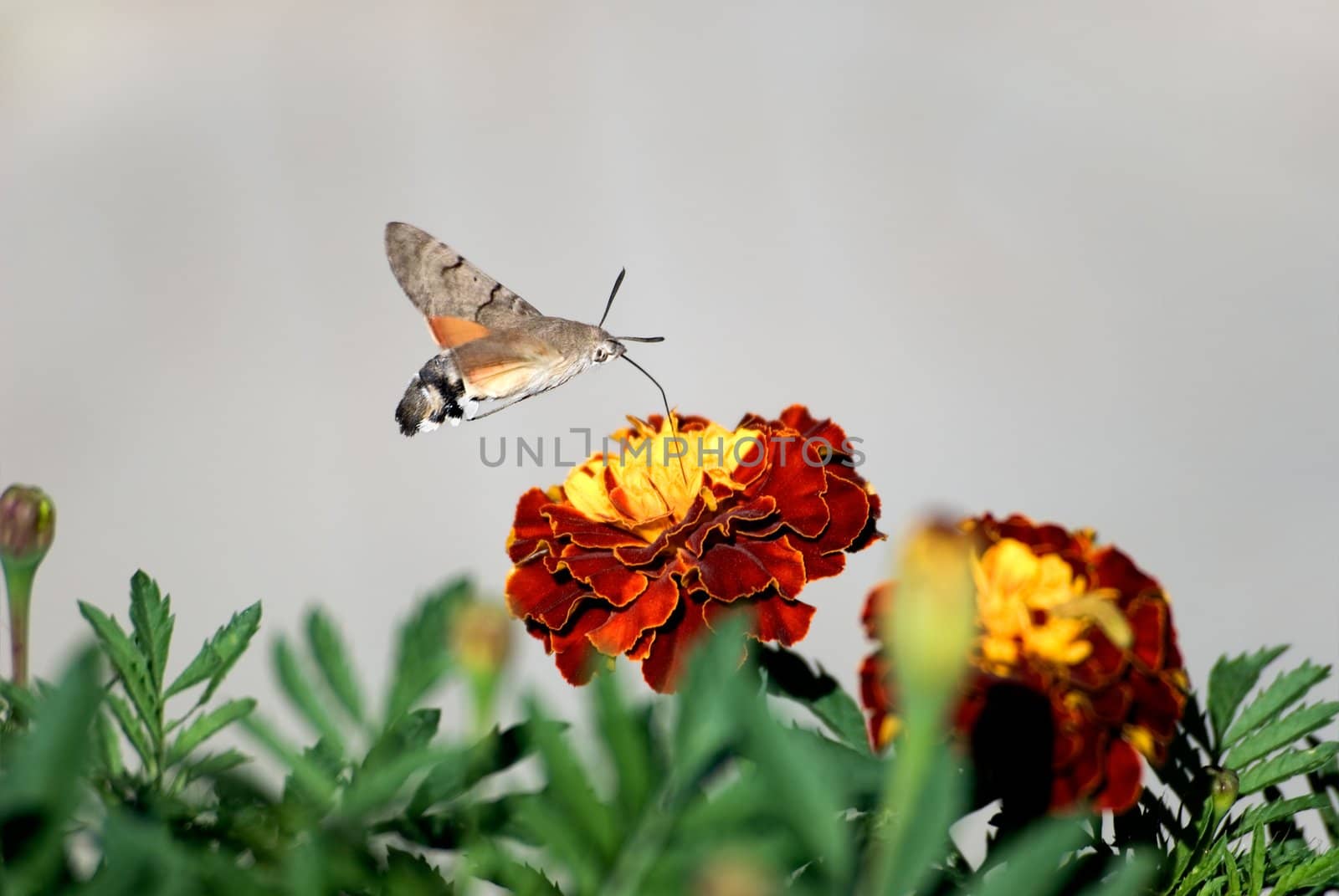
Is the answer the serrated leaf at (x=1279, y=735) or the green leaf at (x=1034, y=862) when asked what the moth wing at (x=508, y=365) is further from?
the green leaf at (x=1034, y=862)

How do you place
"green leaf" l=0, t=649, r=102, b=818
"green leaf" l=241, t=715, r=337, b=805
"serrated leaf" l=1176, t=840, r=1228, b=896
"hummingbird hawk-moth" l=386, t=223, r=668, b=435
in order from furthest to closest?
"hummingbird hawk-moth" l=386, t=223, r=668, b=435 → "serrated leaf" l=1176, t=840, r=1228, b=896 → "green leaf" l=241, t=715, r=337, b=805 → "green leaf" l=0, t=649, r=102, b=818

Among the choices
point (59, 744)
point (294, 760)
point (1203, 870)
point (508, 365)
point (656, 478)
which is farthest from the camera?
point (508, 365)

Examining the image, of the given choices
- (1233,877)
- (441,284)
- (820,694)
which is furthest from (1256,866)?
(441,284)

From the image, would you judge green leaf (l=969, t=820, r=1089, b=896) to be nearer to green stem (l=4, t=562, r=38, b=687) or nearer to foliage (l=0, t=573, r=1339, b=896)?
foliage (l=0, t=573, r=1339, b=896)

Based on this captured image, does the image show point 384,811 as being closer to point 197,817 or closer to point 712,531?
point 197,817

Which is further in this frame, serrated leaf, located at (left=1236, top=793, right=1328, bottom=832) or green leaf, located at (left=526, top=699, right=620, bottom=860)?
serrated leaf, located at (left=1236, top=793, right=1328, bottom=832)

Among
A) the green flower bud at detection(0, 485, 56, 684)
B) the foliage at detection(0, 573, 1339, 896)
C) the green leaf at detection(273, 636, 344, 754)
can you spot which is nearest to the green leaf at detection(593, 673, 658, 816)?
the foliage at detection(0, 573, 1339, 896)

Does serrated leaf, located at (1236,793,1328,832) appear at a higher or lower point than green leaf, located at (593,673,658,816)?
lower

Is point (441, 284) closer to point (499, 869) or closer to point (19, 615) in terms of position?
point (19, 615)
